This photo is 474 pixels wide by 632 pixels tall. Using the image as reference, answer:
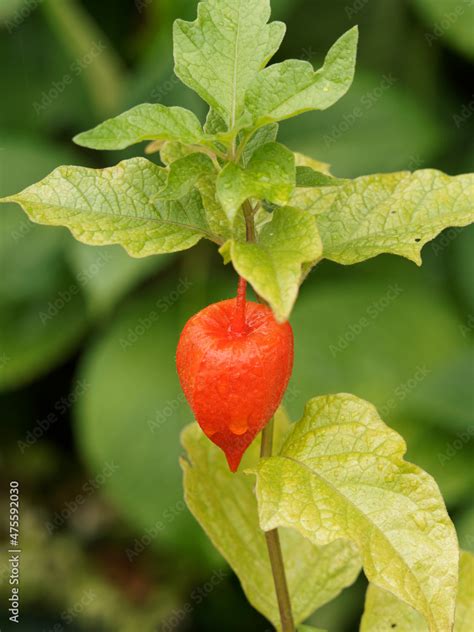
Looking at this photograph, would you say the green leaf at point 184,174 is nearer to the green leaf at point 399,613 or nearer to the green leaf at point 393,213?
the green leaf at point 393,213

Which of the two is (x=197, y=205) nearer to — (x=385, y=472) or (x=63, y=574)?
(x=385, y=472)

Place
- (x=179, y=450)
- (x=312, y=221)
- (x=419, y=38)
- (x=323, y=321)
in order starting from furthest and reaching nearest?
(x=419, y=38)
(x=323, y=321)
(x=179, y=450)
(x=312, y=221)

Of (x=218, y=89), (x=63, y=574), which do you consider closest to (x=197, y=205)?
(x=218, y=89)

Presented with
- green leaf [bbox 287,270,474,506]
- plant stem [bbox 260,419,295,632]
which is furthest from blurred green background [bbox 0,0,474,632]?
plant stem [bbox 260,419,295,632]

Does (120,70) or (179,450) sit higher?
(120,70)

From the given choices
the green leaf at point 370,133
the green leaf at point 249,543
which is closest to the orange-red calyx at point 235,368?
the green leaf at point 249,543

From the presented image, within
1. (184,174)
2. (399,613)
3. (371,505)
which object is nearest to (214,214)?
(184,174)
